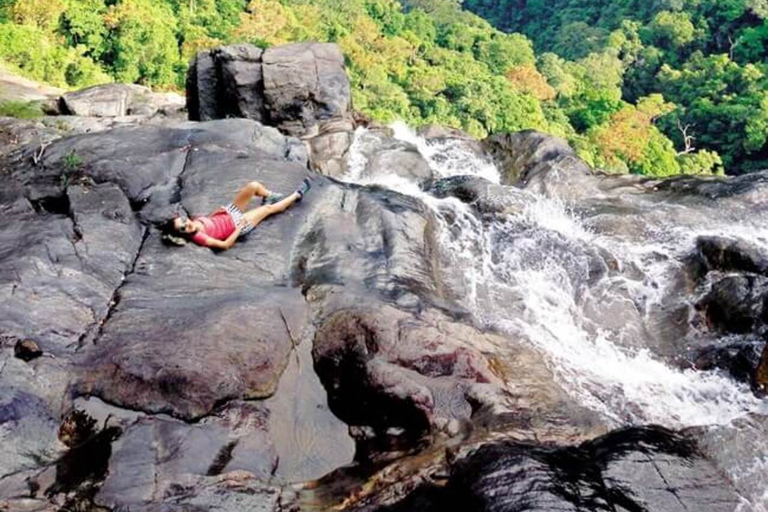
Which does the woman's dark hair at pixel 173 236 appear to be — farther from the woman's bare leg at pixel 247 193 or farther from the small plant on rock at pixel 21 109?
the small plant on rock at pixel 21 109

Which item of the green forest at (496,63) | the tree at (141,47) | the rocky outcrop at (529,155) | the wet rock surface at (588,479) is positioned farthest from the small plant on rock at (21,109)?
the wet rock surface at (588,479)

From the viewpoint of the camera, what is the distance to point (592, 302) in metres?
10.2

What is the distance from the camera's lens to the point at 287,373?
704 centimetres

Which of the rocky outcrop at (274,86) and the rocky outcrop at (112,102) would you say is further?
the rocky outcrop at (112,102)

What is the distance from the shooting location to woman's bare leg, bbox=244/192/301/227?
926 centimetres

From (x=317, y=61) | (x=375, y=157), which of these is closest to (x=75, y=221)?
(x=375, y=157)

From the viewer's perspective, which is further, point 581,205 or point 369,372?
point 581,205

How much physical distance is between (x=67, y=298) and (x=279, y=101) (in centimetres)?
1063

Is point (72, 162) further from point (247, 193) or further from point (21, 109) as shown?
point (21, 109)

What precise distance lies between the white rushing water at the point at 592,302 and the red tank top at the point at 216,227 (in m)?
3.51

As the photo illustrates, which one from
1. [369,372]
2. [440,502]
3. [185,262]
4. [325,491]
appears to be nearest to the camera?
[440,502]

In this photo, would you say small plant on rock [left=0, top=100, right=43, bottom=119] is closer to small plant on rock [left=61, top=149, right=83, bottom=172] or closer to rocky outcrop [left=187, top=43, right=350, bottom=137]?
rocky outcrop [left=187, top=43, right=350, bottom=137]

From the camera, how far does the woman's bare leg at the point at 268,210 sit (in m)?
9.26

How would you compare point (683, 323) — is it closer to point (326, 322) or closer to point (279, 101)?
point (326, 322)
